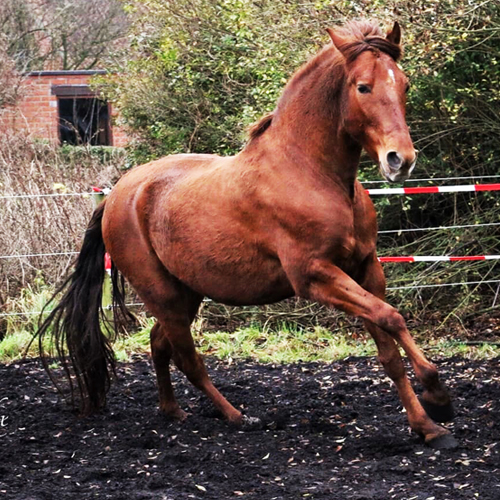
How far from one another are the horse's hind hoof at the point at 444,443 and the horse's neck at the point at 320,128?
1292 millimetres

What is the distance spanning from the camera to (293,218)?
15.9ft

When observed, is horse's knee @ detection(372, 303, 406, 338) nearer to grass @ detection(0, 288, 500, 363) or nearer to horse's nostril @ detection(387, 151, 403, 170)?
horse's nostril @ detection(387, 151, 403, 170)

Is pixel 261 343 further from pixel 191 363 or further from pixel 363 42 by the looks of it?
pixel 363 42

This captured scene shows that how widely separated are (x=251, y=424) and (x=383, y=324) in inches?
53.2

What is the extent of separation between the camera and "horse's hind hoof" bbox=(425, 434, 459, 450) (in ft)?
15.5

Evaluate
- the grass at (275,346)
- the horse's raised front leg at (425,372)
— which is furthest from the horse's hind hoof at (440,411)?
the grass at (275,346)

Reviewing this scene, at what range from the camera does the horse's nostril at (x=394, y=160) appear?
4.26 meters

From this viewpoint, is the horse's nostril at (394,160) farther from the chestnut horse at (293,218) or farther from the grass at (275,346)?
the grass at (275,346)

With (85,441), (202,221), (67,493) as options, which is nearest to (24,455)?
(85,441)

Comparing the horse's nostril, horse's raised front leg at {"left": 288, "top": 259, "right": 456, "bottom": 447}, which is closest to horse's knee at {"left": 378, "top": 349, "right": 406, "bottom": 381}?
horse's raised front leg at {"left": 288, "top": 259, "right": 456, "bottom": 447}

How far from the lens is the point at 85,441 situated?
549cm

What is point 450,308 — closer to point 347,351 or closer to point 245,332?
point 347,351

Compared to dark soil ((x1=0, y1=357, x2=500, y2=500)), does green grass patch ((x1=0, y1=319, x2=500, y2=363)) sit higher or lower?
lower

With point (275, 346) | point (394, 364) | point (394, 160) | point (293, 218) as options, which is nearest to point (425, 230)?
point (275, 346)
